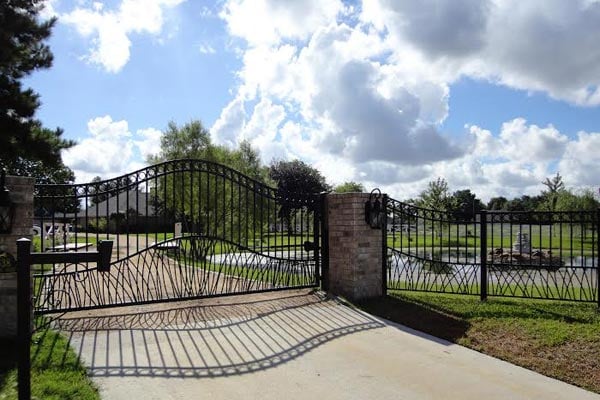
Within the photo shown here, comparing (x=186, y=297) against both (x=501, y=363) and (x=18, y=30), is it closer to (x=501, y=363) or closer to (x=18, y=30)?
(x=501, y=363)

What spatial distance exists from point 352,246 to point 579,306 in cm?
329

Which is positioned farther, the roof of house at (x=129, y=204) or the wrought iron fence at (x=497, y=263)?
the wrought iron fence at (x=497, y=263)

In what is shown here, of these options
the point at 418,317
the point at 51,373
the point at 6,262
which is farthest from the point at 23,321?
the point at 418,317

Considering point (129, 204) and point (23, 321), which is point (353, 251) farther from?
point (129, 204)

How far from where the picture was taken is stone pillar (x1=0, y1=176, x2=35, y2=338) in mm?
4578

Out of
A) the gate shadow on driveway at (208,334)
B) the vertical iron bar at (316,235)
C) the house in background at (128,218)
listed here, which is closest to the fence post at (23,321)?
the gate shadow on driveway at (208,334)

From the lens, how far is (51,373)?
3779 mm

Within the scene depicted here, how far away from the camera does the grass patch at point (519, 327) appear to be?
4.27m

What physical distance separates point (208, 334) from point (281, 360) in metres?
1.12

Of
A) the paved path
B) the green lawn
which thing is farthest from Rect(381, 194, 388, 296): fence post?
the paved path

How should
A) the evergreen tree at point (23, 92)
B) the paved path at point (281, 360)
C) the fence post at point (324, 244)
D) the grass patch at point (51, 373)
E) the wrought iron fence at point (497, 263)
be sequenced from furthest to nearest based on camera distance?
1. the evergreen tree at point (23, 92)
2. the fence post at point (324, 244)
3. the wrought iron fence at point (497, 263)
4. the paved path at point (281, 360)
5. the grass patch at point (51, 373)

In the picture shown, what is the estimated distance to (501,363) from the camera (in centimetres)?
437

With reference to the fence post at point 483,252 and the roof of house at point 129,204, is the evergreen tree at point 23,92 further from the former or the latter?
the fence post at point 483,252

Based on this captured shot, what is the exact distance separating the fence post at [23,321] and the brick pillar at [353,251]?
454 cm
